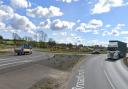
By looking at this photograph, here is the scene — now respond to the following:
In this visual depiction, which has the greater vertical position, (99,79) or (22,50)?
(22,50)

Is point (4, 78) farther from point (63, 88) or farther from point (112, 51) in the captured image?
point (112, 51)

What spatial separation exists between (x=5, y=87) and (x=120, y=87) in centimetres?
972

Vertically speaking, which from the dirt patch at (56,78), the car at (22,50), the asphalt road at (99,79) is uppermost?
the car at (22,50)

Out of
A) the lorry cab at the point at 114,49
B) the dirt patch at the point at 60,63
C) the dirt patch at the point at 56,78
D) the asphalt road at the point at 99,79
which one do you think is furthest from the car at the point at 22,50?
the asphalt road at the point at 99,79

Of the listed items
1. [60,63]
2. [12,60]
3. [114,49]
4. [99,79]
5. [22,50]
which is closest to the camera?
[99,79]

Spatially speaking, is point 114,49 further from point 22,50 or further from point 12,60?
point 12,60

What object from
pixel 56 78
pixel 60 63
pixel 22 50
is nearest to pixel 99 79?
pixel 56 78

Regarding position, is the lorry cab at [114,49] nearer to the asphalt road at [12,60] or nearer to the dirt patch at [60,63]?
the dirt patch at [60,63]

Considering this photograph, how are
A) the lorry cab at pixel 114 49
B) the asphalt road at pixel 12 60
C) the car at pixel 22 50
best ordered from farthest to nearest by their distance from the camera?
the lorry cab at pixel 114 49, the car at pixel 22 50, the asphalt road at pixel 12 60

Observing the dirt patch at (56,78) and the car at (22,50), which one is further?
the car at (22,50)

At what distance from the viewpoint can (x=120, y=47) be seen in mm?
72438

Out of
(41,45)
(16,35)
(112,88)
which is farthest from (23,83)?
(16,35)

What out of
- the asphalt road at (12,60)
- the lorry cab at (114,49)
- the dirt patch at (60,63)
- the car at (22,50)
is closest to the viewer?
the asphalt road at (12,60)

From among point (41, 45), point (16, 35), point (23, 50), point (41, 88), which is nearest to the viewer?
point (41, 88)
